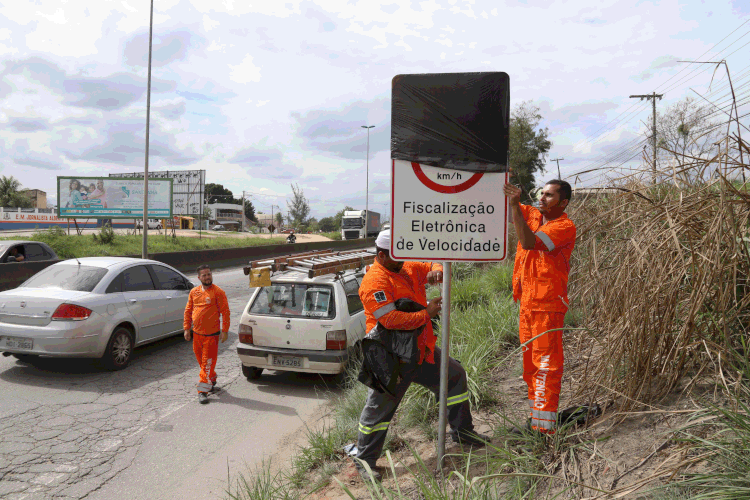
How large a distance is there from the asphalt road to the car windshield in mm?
1111

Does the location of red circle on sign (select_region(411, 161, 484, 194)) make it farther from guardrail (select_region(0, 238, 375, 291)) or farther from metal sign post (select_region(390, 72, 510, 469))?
guardrail (select_region(0, 238, 375, 291))

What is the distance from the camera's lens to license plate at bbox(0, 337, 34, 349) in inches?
255

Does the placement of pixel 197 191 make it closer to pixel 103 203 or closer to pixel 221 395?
pixel 103 203

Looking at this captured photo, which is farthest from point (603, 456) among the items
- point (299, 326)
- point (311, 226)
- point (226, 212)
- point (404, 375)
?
point (226, 212)

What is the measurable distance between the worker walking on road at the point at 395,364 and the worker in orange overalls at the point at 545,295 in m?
0.46

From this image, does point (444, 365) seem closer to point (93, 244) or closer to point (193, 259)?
point (193, 259)

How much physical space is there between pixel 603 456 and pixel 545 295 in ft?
3.43

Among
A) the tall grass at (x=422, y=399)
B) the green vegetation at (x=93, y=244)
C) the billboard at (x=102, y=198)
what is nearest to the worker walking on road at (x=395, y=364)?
the tall grass at (x=422, y=399)

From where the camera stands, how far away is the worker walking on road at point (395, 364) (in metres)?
3.51

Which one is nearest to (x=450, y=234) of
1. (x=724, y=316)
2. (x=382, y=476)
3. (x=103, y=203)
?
(x=724, y=316)

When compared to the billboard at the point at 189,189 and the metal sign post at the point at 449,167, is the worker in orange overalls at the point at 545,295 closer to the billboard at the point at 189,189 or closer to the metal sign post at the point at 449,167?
the metal sign post at the point at 449,167

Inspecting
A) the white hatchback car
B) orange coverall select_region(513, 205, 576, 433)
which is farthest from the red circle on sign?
the white hatchback car

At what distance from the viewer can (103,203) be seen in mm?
27891

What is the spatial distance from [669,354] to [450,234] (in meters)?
1.51
